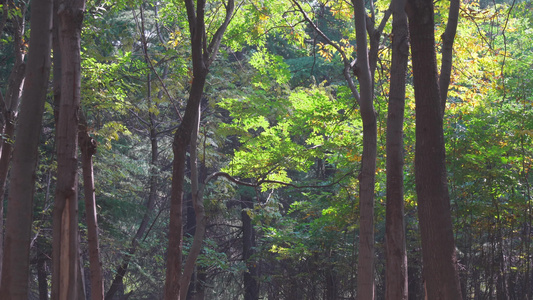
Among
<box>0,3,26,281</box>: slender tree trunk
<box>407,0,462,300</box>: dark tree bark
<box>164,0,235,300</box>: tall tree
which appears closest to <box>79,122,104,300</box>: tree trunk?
<box>164,0,235,300</box>: tall tree

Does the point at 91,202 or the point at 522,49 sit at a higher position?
the point at 522,49

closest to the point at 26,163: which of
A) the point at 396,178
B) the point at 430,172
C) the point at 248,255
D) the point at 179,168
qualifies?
the point at 179,168

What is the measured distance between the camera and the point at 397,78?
25.4 ft

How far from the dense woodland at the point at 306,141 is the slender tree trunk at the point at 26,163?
0.06 ft

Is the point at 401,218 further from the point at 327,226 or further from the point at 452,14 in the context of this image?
the point at 327,226

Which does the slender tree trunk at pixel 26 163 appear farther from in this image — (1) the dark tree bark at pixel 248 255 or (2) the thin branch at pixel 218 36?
(1) the dark tree bark at pixel 248 255

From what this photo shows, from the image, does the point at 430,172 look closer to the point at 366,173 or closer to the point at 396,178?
the point at 396,178

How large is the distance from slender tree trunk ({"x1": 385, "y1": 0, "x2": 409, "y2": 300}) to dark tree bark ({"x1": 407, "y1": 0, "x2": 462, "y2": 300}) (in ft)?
7.39

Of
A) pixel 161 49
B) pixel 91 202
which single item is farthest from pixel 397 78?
pixel 161 49

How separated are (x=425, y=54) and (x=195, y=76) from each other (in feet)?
12.7

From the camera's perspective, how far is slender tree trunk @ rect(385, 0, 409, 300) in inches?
289

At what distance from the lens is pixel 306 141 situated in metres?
15.3

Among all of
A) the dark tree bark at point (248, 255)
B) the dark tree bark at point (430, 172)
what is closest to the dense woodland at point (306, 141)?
the dark tree bark at point (430, 172)

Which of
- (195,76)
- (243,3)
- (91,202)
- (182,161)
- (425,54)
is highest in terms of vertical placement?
(243,3)
